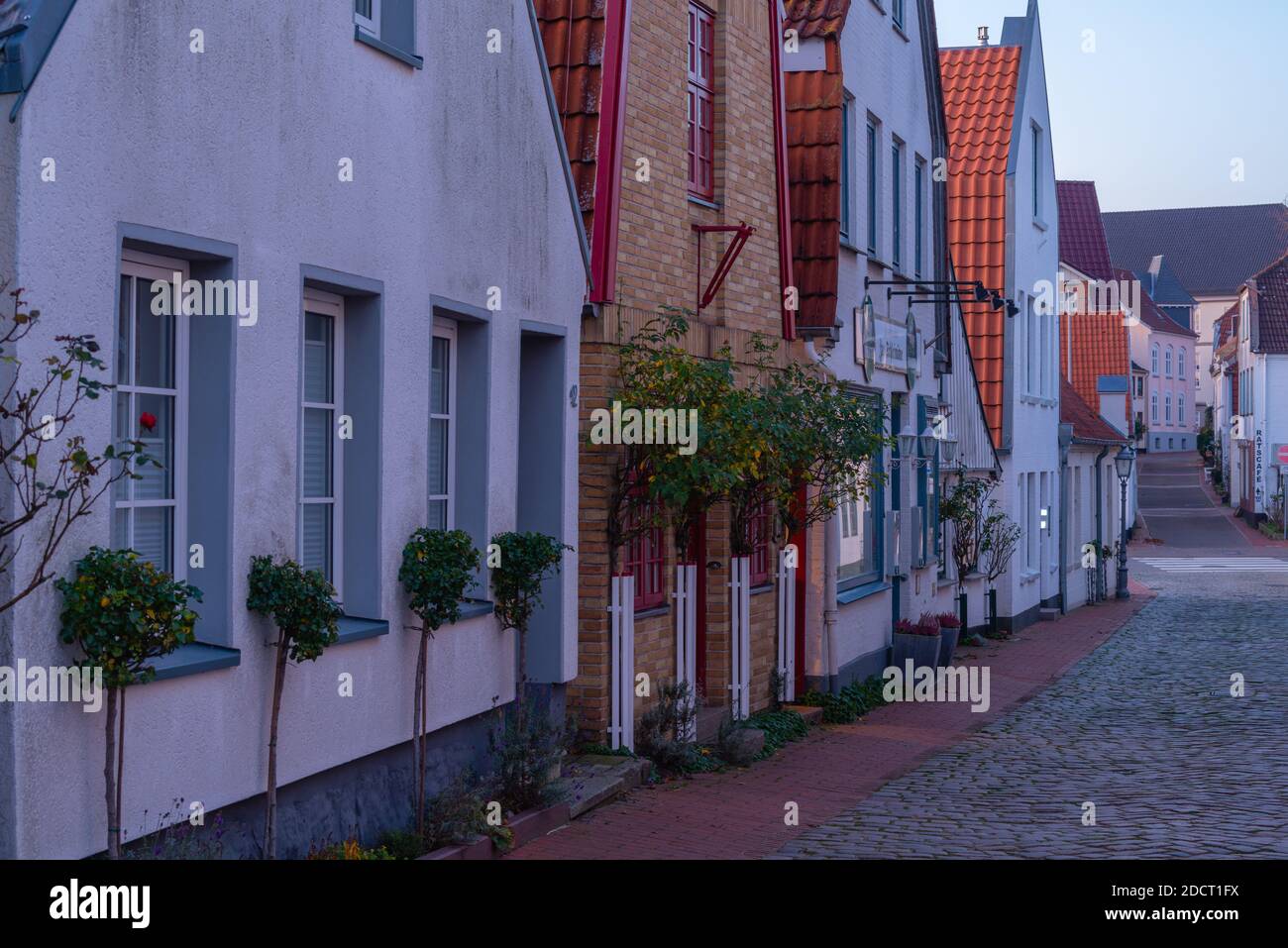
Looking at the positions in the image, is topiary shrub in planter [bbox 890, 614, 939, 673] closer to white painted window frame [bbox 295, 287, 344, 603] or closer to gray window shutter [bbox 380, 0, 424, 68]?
white painted window frame [bbox 295, 287, 344, 603]

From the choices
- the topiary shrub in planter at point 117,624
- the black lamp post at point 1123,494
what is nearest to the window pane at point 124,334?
the topiary shrub in planter at point 117,624

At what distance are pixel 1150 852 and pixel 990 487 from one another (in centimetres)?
1709

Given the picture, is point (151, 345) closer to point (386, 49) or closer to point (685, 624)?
point (386, 49)

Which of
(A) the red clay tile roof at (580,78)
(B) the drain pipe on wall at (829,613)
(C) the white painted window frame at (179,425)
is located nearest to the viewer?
(C) the white painted window frame at (179,425)

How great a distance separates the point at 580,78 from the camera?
11.3m

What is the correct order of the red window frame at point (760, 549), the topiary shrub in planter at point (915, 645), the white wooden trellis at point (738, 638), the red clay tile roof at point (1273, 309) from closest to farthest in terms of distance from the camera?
the white wooden trellis at point (738, 638) < the red window frame at point (760, 549) < the topiary shrub in planter at point (915, 645) < the red clay tile roof at point (1273, 309)

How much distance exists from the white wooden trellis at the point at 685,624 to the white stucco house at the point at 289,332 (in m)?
2.18

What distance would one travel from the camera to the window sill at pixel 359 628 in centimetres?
789

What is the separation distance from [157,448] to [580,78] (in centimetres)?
547

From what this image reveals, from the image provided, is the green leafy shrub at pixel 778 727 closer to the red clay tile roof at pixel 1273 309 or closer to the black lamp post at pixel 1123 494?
the black lamp post at pixel 1123 494

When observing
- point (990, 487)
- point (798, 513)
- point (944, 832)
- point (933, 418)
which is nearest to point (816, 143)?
point (798, 513)

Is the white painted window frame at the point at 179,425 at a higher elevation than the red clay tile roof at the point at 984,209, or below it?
below

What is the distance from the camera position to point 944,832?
9.82m

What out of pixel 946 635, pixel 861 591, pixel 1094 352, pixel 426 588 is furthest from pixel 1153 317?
pixel 426 588
